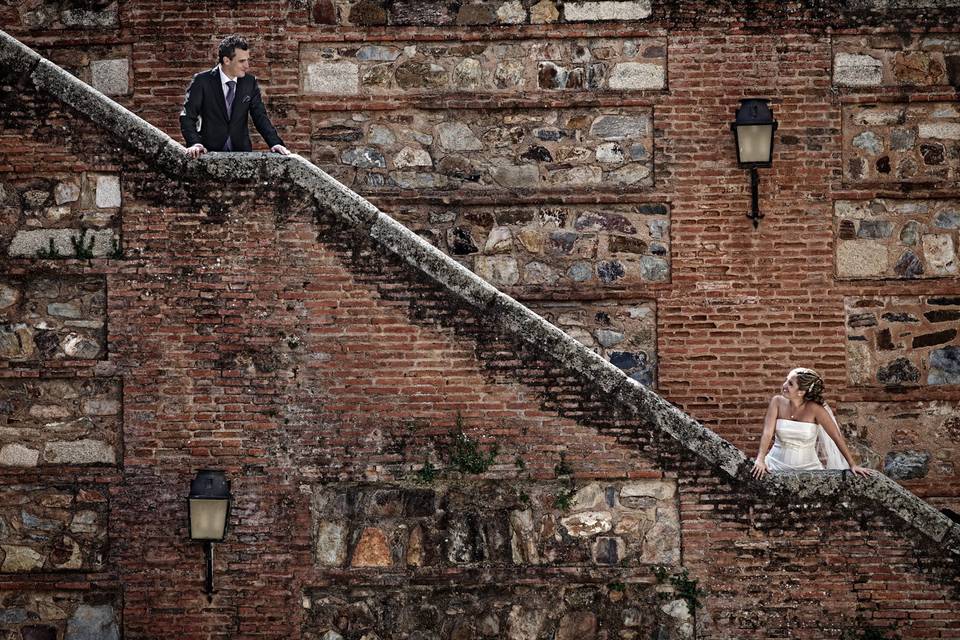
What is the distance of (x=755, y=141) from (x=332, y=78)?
398cm

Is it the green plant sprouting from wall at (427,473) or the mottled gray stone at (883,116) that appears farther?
the mottled gray stone at (883,116)

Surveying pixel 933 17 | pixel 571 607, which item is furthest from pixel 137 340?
pixel 933 17

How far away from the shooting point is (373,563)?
8812 mm

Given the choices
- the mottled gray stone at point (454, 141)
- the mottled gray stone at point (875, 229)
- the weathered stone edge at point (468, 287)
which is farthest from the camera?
the mottled gray stone at point (454, 141)

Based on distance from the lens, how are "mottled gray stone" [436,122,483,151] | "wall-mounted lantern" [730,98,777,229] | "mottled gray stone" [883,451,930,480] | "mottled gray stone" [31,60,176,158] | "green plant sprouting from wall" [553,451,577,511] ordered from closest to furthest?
1. "green plant sprouting from wall" [553,451,577,511]
2. "mottled gray stone" [31,60,176,158]
3. "wall-mounted lantern" [730,98,777,229]
4. "mottled gray stone" [883,451,930,480]
5. "mottled gray stone" [436,122,483,151]

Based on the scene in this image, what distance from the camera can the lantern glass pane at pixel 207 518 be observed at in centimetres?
873

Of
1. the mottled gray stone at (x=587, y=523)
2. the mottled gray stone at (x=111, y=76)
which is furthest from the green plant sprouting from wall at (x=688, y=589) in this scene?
the mottled gray stone at (x=111, y=76)

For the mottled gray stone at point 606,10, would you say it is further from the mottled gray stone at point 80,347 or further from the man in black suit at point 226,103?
the mottled gray stone at point 80,347

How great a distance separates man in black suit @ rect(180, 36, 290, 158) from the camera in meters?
9.42

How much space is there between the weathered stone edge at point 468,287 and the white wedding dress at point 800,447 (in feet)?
2.68

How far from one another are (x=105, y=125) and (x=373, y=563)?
12.3 feet

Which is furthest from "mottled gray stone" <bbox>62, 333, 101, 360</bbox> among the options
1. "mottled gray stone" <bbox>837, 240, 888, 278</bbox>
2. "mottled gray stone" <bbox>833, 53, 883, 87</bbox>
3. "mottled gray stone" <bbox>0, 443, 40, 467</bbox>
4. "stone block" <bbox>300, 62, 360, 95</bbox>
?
"mottled gray stone" <bbox>833, 53, 883, 87</bbox>

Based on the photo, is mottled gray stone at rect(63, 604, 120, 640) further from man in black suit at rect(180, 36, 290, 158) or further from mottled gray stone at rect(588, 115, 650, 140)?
mottled gray stone at rect(588, 115, 650, 140)

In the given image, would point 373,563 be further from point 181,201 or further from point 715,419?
point 715,419
